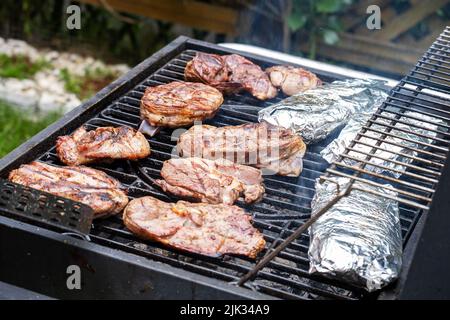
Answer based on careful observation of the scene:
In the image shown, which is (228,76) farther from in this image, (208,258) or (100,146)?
(208,258)

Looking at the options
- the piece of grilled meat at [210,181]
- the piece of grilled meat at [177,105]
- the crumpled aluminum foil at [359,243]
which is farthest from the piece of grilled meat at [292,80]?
the crumpled aluminum foil at [359,243]

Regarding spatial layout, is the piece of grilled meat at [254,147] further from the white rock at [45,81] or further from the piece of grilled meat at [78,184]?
the white rock at [45,81]

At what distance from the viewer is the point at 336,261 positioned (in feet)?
8.77

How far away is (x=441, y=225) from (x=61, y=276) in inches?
60.7

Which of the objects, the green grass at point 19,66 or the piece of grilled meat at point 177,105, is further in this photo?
the green grass at point 19,66

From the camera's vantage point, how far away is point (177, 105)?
3.73 meters

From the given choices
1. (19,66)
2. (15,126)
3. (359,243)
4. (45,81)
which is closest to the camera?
(359,243)

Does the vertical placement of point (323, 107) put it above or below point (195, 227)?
above

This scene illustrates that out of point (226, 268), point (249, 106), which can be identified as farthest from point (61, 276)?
point (249, 106)

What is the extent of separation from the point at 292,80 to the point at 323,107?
1.63 ft

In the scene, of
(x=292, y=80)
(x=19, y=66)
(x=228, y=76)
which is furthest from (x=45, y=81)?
(x=292, y=80)

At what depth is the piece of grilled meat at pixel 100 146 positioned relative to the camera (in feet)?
10.8

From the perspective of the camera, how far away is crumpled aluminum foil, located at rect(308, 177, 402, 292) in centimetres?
265

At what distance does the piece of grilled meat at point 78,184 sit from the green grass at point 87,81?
411cm
